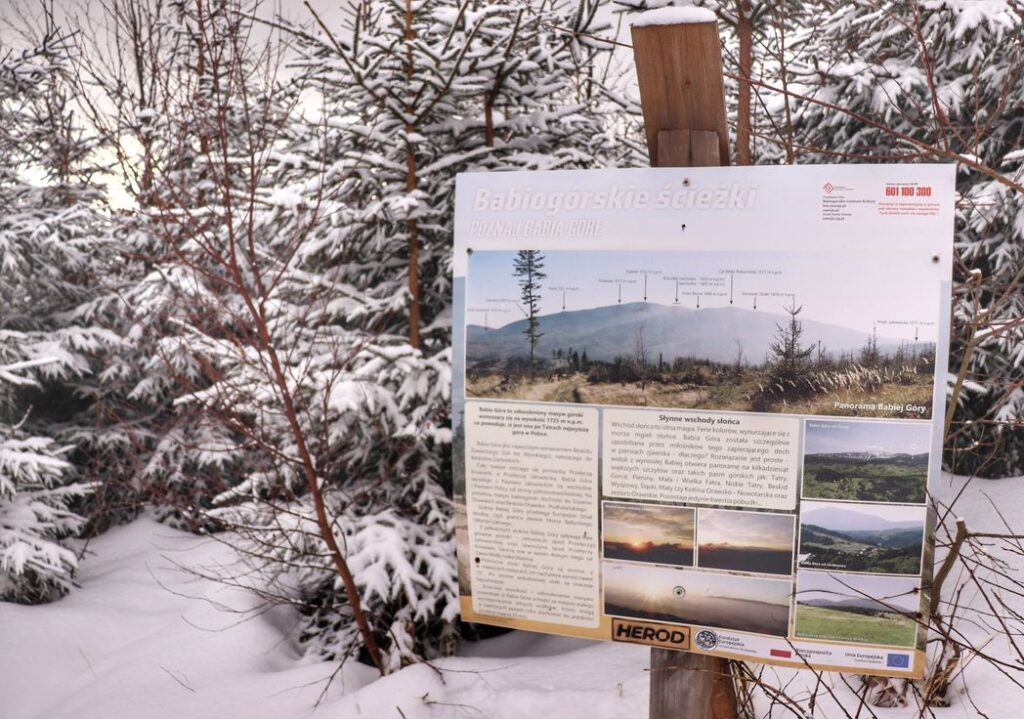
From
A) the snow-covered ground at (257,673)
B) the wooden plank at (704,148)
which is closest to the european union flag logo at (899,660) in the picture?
the wooden plank at (704,148)

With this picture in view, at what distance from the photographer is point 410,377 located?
479cm

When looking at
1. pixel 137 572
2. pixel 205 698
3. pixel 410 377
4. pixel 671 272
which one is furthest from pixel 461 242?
pixel 137 572

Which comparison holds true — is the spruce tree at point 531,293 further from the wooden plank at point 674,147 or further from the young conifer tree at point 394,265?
the young conifer tree at point 394,265

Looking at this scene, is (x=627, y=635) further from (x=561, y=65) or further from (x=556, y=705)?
(x=561, y=65)

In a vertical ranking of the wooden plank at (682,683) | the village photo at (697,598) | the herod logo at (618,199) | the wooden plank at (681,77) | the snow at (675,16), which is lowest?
the wooden plank at (682,683)

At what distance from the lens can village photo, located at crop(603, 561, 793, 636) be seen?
1752 mm

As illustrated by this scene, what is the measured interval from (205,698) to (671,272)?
4.42 meters

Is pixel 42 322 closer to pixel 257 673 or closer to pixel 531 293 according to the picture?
pixel 257 673

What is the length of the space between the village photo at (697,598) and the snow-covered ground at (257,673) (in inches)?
82.7

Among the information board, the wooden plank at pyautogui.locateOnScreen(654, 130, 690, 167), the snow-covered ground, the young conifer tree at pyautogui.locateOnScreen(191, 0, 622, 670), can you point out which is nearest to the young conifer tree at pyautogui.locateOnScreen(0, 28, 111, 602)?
the snow-covered ground

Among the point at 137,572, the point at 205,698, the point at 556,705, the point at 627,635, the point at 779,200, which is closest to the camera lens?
the point at 779,200

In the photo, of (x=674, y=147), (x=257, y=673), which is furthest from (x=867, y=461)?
(x=257, y=673)

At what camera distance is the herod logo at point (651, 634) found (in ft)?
5.97

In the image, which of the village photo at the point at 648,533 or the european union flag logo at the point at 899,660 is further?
the village photo at the point at 648,533
